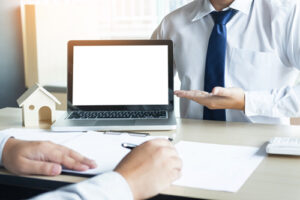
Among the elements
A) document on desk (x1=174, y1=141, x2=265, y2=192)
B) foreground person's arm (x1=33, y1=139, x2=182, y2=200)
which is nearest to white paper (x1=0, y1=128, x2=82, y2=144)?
document on desk (x1=174, y1=141, x2=265, y2=192)

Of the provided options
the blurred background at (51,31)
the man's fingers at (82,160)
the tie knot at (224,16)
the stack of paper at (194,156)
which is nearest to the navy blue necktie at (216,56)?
the tie knot at (224,16)

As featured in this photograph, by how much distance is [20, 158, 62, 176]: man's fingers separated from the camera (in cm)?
93

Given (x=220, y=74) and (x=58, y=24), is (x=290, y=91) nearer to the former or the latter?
(x=220, y=74)

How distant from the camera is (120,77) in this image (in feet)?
4.97

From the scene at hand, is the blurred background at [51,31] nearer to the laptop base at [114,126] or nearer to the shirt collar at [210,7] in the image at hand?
the shirt collar at [210,7]

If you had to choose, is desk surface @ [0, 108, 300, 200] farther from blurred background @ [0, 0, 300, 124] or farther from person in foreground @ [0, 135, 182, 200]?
blurred background @ [0, 0, 300, 124]

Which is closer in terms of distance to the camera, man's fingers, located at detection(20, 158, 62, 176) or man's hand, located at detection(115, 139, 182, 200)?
man's hand, located at detection(115, 139, 182, 200)

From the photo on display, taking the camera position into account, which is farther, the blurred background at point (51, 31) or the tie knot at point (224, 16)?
the blurred background at point (51, 31)

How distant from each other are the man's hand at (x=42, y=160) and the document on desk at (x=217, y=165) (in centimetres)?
22

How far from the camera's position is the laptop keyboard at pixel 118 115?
143 cm

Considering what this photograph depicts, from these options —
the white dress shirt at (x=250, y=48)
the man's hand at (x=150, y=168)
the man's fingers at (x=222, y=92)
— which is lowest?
the man's hand at (x=150, y=168)

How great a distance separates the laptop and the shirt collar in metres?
0.29

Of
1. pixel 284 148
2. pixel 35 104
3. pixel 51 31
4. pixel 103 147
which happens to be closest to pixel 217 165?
pixel 284 148

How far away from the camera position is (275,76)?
1662 millimetres
